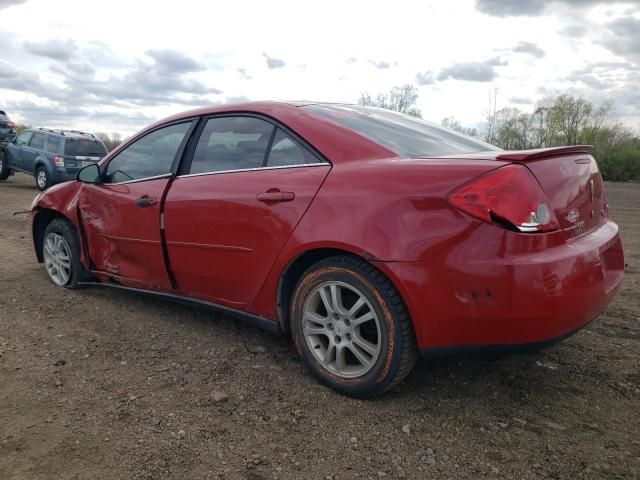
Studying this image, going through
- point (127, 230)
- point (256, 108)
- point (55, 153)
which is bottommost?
point (127, 230)

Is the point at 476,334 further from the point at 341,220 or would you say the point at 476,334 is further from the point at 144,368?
the point at 144,368

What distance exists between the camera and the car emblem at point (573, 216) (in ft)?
7.75

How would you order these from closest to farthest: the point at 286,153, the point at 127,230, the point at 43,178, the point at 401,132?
the point at 286,153 → the point at 401,132 → the point at 127,230 → the point at 43,178

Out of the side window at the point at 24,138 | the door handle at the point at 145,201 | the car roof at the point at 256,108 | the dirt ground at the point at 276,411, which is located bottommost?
the dirt ground at the point at 276,411

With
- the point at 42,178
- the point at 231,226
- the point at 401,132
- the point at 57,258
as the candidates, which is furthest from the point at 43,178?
the point at 401,132

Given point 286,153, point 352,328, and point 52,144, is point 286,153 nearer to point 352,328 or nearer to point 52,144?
point 352,328

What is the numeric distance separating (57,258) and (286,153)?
2.88 meters

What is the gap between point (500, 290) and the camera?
7.03 ft

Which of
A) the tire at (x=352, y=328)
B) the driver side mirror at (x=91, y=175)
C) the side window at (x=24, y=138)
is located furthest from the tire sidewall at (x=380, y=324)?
the side window at (x=24, y=138)

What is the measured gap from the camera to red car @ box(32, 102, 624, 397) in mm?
2186

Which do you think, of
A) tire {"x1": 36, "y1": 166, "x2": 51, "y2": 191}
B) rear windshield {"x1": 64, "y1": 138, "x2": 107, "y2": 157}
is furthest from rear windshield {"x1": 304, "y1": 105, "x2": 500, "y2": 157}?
tire {"x1": 36, "y1": 166, "x2": 51, "y2": 191}

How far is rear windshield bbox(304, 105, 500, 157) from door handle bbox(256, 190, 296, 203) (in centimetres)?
51

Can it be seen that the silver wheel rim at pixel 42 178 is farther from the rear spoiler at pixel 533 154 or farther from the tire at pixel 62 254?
→ the rear spoiler at pixel 533 154

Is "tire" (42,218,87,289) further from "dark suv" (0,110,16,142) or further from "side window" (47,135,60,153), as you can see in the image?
"dark suv" (0,110,16,142)
